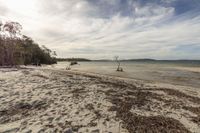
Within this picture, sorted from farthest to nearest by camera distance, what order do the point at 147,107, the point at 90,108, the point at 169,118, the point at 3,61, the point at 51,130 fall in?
1. the point at 3,61
2. the point at 147,107
3. the point at 90,108
4. the point at 169,118
5. the point at 51,130

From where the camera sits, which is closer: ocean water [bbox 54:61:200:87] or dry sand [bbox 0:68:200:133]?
dry sand [bbox 0:68:200:133]

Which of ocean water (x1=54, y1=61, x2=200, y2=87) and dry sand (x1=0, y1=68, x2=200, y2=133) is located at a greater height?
dry sand (x1=0, y1=68, x2=200, y2=133)

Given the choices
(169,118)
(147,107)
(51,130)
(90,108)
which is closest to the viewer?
(51,130)

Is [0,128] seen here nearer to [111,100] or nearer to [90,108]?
[90,108]

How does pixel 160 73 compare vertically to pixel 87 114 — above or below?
below

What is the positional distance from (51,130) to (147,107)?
4518 millimetres

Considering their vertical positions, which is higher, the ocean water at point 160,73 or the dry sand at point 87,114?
the dry sand at point 87,114

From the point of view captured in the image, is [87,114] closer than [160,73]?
Yes

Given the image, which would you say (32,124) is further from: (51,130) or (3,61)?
(3,61)

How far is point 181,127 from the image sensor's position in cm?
613

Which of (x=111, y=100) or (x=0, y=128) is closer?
(x=0, y=128)

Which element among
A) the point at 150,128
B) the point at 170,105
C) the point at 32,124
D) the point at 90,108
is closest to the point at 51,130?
the point at 32,124

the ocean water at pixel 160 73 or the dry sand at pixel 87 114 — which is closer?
the dry sand at pixel 87 114

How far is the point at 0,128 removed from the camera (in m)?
5.78
